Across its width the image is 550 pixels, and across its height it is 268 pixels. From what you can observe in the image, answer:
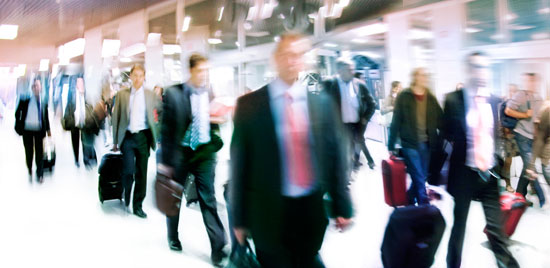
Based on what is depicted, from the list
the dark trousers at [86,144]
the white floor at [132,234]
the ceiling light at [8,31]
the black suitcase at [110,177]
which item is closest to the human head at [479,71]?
the white floor at [132,234]

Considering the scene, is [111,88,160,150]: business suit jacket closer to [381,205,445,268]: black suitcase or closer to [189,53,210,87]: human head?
[189,53,210,87]: human head

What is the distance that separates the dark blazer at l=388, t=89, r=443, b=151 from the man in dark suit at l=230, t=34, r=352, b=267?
170 centimetres

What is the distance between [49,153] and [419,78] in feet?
18.3

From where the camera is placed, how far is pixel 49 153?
6.00 m

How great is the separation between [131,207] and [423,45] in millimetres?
5633

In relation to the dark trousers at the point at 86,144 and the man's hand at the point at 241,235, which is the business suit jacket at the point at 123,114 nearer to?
the dark trousers at the point at 86,144

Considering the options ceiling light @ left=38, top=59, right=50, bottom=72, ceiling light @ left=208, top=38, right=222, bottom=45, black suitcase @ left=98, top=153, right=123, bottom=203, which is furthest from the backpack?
ceiling light @ left=38, top=59, right=50, bottom=72

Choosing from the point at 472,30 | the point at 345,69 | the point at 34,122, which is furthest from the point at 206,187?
the point at 472,30

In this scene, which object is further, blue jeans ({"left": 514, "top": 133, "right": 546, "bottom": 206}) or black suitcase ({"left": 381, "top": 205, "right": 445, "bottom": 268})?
blue jeans ({"left": 514, "top": 133, "right": 546, "bottom": 206})

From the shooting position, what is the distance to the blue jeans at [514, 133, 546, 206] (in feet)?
13.8

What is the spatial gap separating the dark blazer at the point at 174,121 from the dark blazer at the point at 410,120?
5.70ft

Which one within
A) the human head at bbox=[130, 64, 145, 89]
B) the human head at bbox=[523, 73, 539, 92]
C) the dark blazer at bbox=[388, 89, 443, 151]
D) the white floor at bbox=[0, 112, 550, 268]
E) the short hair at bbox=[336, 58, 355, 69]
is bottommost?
the white floor at bbox=[0, 112, 550, 268]

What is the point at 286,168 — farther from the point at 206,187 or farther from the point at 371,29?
the point at 371,29

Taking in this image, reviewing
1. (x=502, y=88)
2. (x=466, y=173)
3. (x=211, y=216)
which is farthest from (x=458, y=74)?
(x=211, y=216)
